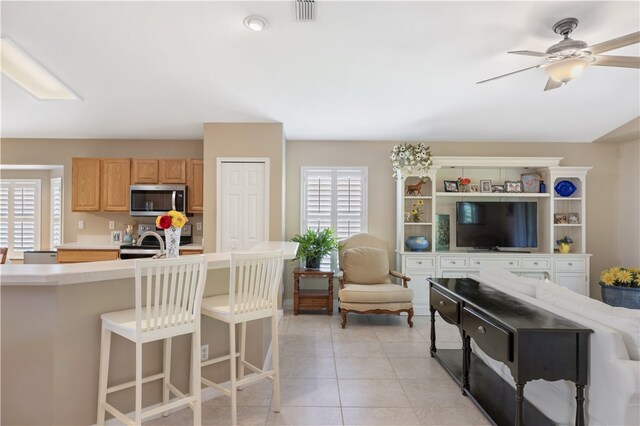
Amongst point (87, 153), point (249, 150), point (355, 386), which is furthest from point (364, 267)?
point (87, 153)

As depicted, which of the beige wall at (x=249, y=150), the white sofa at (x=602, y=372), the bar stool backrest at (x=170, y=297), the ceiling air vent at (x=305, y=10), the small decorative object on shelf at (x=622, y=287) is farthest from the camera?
the beige wall at (x=249, y=150)

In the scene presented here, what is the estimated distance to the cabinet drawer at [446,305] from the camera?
2852 millimetres

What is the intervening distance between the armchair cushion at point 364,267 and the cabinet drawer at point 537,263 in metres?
1.98

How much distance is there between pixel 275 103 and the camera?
4238mm

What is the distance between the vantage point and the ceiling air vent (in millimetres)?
2658

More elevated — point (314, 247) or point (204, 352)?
point (314, 247)

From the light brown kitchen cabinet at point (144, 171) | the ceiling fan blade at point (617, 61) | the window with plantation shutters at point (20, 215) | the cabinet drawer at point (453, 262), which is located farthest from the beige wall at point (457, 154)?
the window with plantation shutters at point (20, 215)

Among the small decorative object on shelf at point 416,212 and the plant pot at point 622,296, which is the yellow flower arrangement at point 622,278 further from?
the small decorative object on shelf at point 416,212

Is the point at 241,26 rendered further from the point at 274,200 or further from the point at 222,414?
the point at 222,414

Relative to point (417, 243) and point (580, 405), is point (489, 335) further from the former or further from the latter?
point (417, 243)

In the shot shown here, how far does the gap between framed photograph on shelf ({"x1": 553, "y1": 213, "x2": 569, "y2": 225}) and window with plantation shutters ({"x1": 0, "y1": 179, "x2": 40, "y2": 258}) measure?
843 cm

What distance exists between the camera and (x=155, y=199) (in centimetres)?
516

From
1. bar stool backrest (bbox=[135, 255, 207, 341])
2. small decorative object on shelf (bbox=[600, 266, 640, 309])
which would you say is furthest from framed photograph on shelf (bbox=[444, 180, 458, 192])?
bar stool backrest (bbox=[135, 255, 207, 341])

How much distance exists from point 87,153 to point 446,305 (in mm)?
5780
